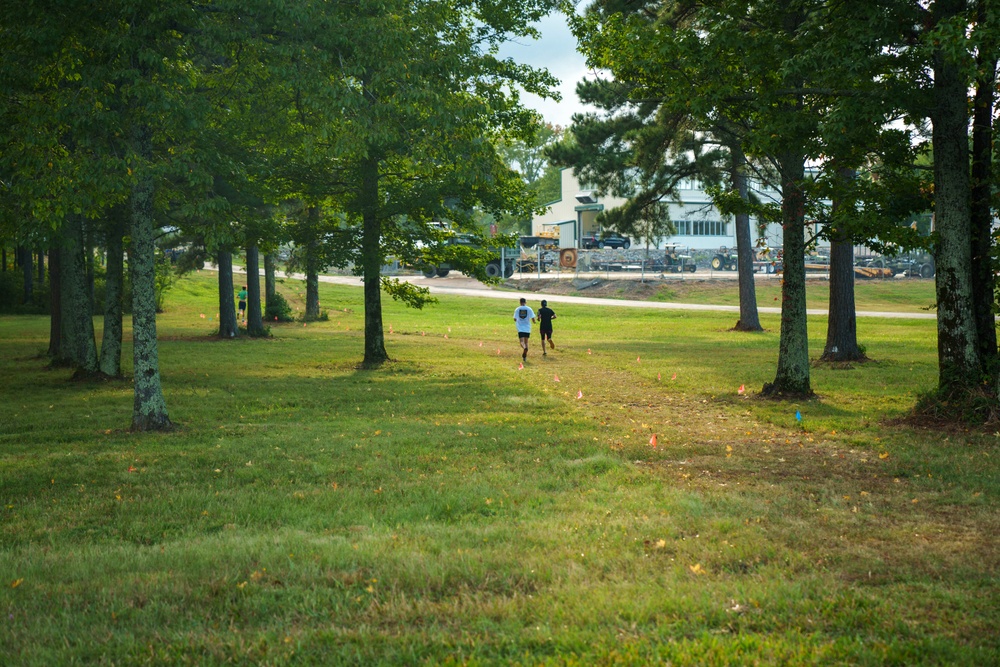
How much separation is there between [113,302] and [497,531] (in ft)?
45.7

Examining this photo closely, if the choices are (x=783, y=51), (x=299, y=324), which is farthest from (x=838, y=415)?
(x=299, y=324)

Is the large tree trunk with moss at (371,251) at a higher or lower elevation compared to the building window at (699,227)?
lower

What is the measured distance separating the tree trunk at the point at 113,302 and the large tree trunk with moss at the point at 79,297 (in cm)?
26

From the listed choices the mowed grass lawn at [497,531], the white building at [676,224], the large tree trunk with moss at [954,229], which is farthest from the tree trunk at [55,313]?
the white building at [676,224]

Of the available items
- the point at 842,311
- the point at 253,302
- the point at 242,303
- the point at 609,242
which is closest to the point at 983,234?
the point at 842,311

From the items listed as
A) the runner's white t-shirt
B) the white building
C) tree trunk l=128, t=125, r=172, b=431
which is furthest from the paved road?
tree trunk l=128, t=125, r=172, b=431

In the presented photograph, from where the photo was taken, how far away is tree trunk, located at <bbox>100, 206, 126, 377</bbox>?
59.8 feet

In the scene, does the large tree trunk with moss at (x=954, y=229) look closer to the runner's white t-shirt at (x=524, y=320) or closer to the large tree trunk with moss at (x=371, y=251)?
the large tree trunk with moss at (x=371, y=251)

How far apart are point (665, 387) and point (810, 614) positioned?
11.8 meters

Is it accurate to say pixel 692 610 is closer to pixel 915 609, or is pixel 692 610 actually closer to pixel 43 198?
pixel 915 609

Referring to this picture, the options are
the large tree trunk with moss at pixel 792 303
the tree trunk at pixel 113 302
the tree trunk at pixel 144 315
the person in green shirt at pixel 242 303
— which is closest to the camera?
the tree trunk at pixel 144 315

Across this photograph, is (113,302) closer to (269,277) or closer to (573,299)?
(269,277)

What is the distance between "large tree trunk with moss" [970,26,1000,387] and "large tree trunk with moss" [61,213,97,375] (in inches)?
605

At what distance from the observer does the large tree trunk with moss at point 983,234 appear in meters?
11.6
